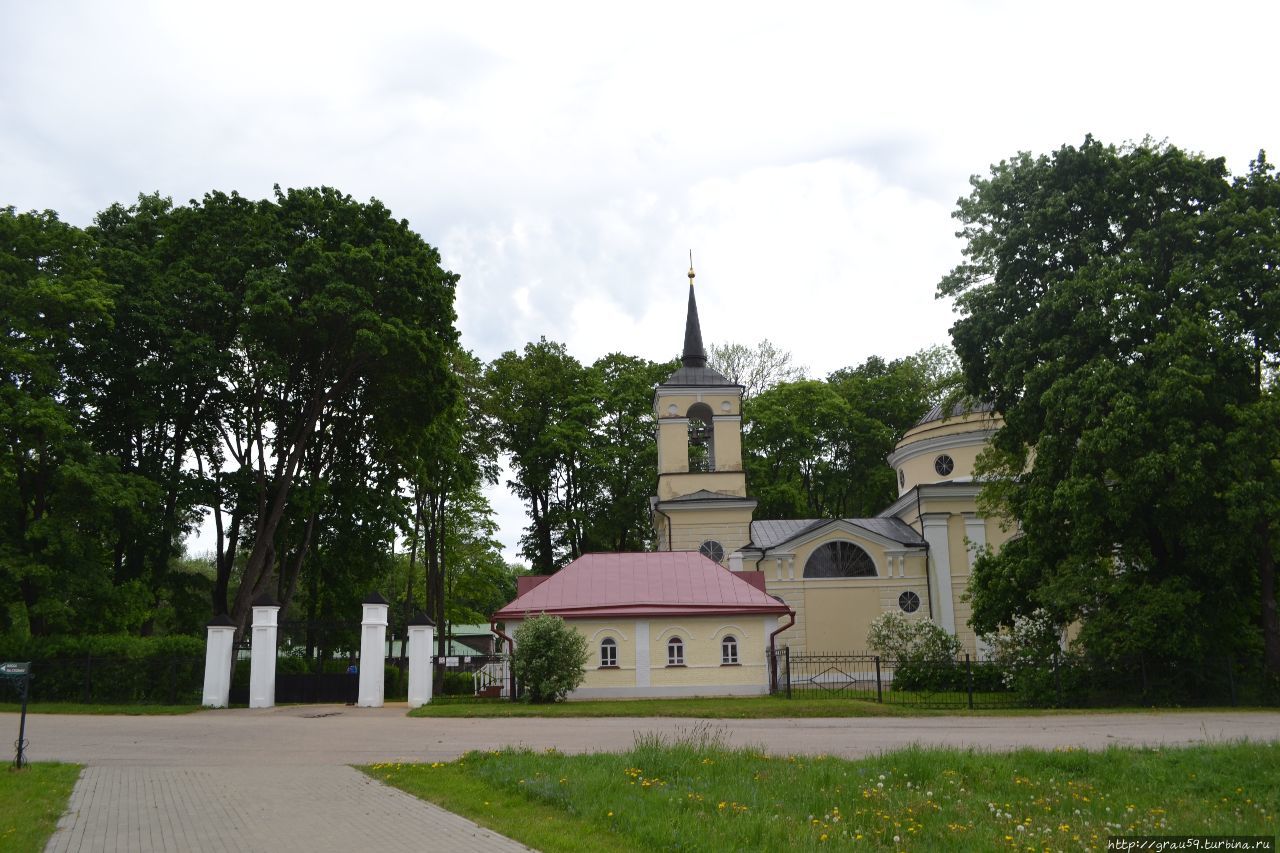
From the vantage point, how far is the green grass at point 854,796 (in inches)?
295

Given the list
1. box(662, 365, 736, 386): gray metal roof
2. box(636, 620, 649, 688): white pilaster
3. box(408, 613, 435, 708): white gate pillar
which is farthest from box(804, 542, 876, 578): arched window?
Answer: box(408, 613, 435, 708): white gate pillar

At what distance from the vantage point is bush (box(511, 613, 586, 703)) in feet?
74.1

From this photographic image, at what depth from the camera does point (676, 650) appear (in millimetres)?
26172

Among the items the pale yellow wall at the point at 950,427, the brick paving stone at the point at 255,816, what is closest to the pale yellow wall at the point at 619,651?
the brick paving stone at the point at 255,816

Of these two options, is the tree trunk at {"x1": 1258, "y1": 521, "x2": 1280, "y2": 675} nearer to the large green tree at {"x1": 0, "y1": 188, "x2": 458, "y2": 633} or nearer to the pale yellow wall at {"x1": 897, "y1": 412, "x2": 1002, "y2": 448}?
the pale yellow wall at {"x1": 897, "y1": 412, "x2": 1002, "y2": 448}

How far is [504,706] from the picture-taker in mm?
21547

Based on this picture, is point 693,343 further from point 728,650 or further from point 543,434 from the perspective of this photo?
point 728,650

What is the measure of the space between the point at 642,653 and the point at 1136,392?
45.4ft

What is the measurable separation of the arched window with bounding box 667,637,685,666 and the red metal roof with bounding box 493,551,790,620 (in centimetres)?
78

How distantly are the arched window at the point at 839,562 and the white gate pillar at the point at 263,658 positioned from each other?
18.1 meters

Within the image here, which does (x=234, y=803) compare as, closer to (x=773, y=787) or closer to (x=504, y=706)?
(x=773, y=787)

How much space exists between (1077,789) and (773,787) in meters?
3.00

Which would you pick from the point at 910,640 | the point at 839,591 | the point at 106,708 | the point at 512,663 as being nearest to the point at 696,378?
the point at 839,591

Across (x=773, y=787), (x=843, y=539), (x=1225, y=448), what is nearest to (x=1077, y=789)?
(x=773, y=787)
